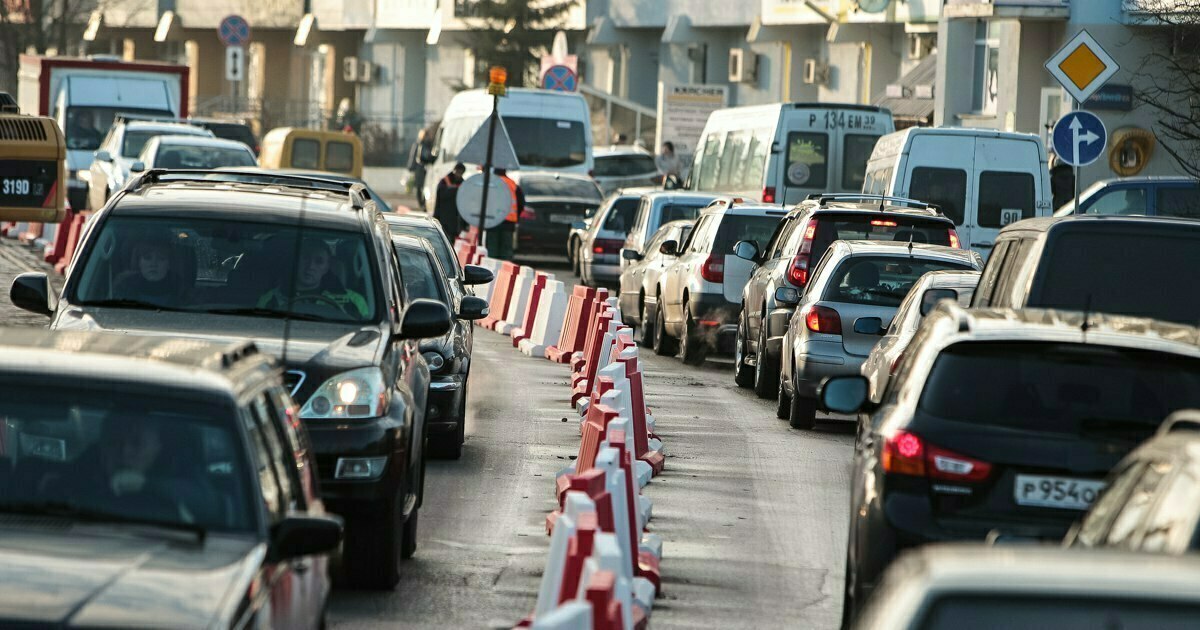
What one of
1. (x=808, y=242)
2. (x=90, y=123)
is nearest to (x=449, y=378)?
(x=808, y=242)

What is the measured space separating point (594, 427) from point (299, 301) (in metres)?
1.76

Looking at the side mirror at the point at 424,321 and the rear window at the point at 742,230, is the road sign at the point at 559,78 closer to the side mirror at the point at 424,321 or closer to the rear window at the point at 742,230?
the rear window at the point at 742,230

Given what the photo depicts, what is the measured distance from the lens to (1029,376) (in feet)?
24.0

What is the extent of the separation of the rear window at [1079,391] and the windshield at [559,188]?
97.1 feet

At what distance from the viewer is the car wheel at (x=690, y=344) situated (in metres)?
21.1

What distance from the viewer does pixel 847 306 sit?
16.1 metres

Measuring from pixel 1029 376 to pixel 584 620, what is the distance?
7.94ft

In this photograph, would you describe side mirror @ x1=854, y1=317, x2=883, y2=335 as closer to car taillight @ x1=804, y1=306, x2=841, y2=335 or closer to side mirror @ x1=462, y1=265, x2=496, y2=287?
car taillight @ x1=804, y1=306, x2=841, y2=335

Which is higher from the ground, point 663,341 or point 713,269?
point 713,269

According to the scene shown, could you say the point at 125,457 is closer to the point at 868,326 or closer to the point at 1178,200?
the point at 868,326

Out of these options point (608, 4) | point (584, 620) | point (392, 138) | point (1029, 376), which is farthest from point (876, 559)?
point (392, 138)

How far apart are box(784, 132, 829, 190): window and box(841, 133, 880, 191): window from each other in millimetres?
275

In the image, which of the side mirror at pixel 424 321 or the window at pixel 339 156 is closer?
the side mirror at pixel 424 321

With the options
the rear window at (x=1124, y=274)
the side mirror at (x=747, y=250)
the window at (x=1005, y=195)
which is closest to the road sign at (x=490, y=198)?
the window at (x=1005, y=195)
